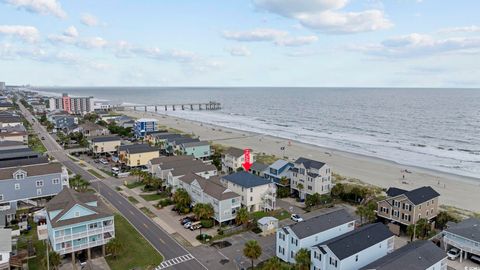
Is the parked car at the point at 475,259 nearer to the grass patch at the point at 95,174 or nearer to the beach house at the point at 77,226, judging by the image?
the beach house at the point at 77,226

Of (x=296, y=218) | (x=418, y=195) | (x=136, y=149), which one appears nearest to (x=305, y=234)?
(x=296, y=218)

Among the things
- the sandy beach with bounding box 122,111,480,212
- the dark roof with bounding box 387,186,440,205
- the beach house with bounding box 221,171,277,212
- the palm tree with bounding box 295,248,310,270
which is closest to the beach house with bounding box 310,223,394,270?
the palm tree with bounding box 295,248,310,270

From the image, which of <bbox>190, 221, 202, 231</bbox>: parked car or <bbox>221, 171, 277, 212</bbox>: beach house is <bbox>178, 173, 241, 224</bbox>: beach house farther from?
<bbox>221, 171, 277, 212</bbox>: beach house

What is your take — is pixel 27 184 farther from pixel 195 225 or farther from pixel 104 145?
pixel 104 145

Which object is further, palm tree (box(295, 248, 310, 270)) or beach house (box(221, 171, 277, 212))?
beach house (box(221, 171, 277, 212))

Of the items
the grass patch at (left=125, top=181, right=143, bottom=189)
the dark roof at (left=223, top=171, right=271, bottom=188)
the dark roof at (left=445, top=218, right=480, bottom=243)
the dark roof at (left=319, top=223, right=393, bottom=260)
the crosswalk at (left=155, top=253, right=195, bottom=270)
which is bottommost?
the crosswalk at (left=155, top=253, right=195, bottom=270)

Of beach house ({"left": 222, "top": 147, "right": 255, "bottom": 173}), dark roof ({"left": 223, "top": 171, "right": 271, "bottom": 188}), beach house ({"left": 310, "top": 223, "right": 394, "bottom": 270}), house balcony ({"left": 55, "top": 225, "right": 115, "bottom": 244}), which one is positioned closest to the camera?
beach house ({"left": 310, "top": 223, "right": 394, "bottom": 270})
